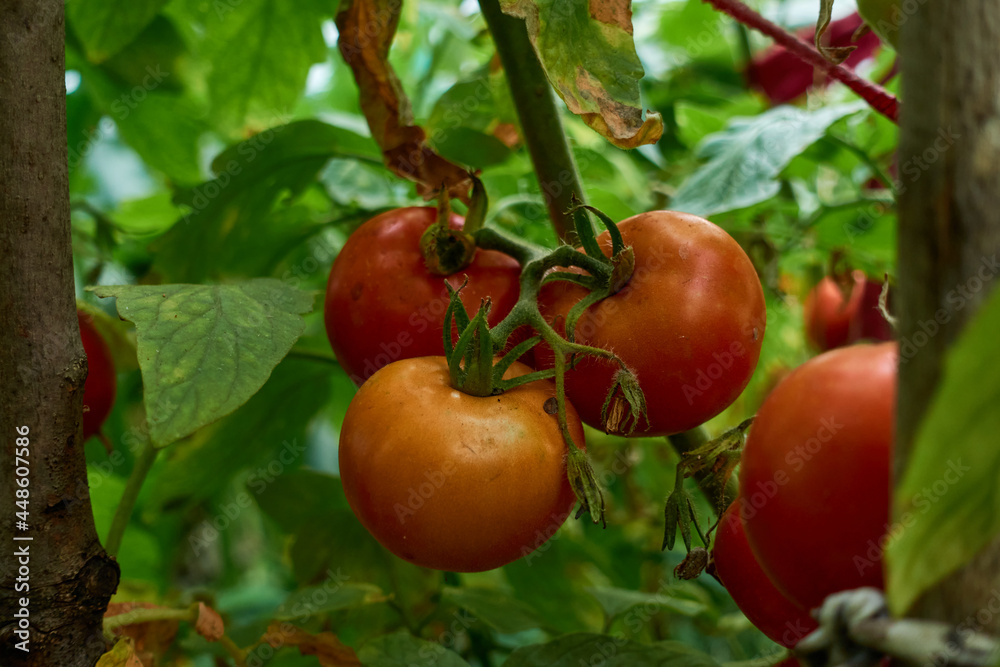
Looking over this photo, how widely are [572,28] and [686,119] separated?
66cm

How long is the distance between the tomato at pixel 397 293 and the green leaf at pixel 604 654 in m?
0.24

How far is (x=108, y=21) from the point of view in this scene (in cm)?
86

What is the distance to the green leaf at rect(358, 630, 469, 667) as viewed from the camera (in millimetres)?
619

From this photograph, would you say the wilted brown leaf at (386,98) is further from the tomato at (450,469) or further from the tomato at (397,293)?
the tomato at (450,469)

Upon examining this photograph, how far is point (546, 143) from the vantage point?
647mm

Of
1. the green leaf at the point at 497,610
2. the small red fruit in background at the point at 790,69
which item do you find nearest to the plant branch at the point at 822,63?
the green leaf at the point at 497,610

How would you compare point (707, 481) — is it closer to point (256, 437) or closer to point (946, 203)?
point (946, 203)

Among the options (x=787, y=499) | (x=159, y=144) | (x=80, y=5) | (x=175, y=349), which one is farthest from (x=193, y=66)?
(x=787, y=499)

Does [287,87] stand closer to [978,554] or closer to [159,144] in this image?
[159,144]

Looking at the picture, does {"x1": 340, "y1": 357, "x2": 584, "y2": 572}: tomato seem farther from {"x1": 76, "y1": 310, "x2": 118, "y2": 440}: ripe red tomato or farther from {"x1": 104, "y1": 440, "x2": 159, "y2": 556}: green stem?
{"x1": 76, "y1": 310, "x2": 118, "y2": 440}: ripe red tomato

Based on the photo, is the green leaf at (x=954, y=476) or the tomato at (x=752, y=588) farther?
the tomato at (x=752, y=588)

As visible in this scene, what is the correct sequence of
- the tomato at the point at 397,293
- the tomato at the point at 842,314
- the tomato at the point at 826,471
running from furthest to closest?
the tomato at the point at 842,314
the tomato at the point at 397,293
the tomato at the point at 826,471

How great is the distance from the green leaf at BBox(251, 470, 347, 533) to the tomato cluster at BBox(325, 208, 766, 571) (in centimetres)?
36

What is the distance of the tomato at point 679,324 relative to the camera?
0.50m
